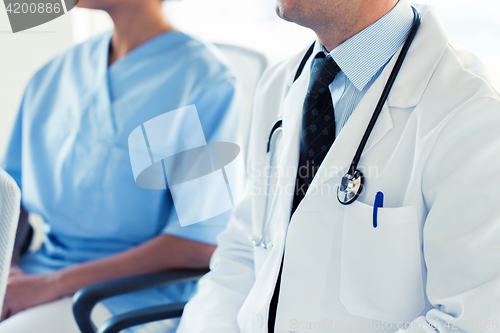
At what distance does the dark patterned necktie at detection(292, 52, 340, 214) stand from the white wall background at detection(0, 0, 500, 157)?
0.26m

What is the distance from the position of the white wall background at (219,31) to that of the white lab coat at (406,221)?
0.11 metres

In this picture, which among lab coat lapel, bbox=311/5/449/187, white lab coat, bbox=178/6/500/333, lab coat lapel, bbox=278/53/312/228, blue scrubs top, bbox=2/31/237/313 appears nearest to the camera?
white lab coat, bbox=178/6/500/333

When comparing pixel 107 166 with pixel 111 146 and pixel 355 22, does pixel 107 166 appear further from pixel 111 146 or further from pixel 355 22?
pixel 355 22

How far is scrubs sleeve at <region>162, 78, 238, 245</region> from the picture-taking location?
99cm

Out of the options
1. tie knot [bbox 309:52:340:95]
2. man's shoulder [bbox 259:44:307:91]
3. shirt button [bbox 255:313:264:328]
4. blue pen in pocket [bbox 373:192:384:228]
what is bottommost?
shirt button [bbox 255:313:264:328]

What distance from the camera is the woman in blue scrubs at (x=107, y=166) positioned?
3.17ft

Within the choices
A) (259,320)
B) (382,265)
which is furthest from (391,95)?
(259,320)

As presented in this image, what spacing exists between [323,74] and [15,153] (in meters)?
0.94

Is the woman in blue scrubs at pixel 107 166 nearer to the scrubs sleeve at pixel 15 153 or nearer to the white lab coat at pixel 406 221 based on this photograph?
the scrubs sleeve at pixel 15 153

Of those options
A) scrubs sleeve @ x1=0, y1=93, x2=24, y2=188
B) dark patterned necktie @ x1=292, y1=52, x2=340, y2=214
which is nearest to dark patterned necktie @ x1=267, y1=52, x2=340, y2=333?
dark patterned necktie @ x1=292, y1=52, x2=340, y2=214

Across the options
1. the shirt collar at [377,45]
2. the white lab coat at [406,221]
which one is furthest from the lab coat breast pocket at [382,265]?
the shirt collar at [377,45]

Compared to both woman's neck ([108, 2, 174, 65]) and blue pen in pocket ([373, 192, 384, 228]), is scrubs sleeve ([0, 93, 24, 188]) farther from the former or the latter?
blue pen in pocket ([373, 192, 384, 228])

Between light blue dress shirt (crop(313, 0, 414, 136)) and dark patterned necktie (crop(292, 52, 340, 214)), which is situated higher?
light blue dress shirt (crop(313, 0, 414, 136))

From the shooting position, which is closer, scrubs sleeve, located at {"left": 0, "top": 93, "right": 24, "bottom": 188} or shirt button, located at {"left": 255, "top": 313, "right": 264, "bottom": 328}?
shirt button, located at {"left": 255, "top": 313, "right": 264, "bottom": 328}
